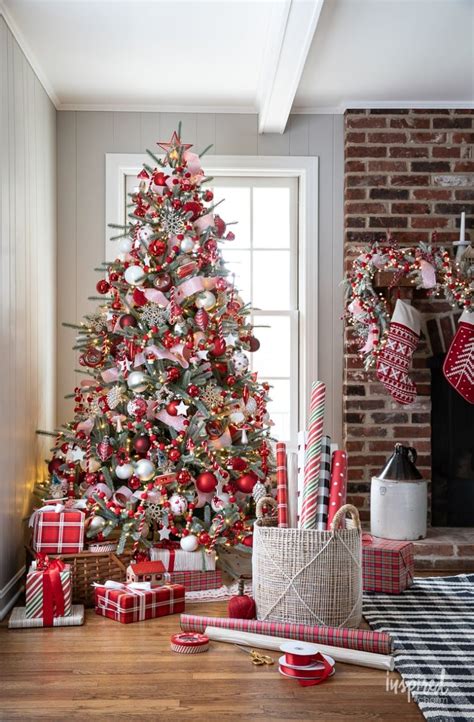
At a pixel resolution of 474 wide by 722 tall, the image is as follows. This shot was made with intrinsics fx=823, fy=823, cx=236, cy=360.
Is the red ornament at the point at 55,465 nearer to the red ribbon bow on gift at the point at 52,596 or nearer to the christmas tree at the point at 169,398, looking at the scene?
the christmas tree at the point at 169,398

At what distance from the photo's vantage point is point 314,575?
2.98 meters

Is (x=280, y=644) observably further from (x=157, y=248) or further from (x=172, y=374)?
(x=157, y=248)

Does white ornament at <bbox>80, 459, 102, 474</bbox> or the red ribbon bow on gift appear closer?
the red ribbon bow on gift

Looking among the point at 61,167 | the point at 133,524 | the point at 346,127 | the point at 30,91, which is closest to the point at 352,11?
the point at 346,127

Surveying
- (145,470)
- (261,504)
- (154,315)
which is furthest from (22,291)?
(261,504)

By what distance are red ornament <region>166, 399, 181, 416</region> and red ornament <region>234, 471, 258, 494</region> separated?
0.46 metres

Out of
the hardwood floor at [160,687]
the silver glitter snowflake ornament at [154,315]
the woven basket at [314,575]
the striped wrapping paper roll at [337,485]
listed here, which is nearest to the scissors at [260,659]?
the hardwood floor at [160,687]

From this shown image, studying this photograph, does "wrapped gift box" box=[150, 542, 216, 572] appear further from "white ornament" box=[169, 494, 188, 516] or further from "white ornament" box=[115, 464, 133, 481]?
"white ornament" box=[115, 464, 133, 481]

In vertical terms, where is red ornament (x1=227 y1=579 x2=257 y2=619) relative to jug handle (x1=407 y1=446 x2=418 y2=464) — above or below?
below

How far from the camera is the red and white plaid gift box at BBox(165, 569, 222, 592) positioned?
3705 millimetres

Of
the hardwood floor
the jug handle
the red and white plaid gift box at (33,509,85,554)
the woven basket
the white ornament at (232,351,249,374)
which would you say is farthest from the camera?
the jug handle

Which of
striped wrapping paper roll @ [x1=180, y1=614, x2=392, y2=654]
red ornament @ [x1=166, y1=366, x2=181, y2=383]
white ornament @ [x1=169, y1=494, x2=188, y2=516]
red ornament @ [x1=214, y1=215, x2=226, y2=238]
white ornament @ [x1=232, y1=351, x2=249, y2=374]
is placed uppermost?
red ornament @ [x1=214, y1=215, x2=226, y2=238]

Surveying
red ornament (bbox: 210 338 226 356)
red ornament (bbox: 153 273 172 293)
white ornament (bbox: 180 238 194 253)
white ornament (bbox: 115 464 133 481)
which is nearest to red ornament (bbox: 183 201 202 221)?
white ornament (bbox: 180 238 194 253)

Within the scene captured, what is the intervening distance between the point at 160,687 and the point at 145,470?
52.6 inches
